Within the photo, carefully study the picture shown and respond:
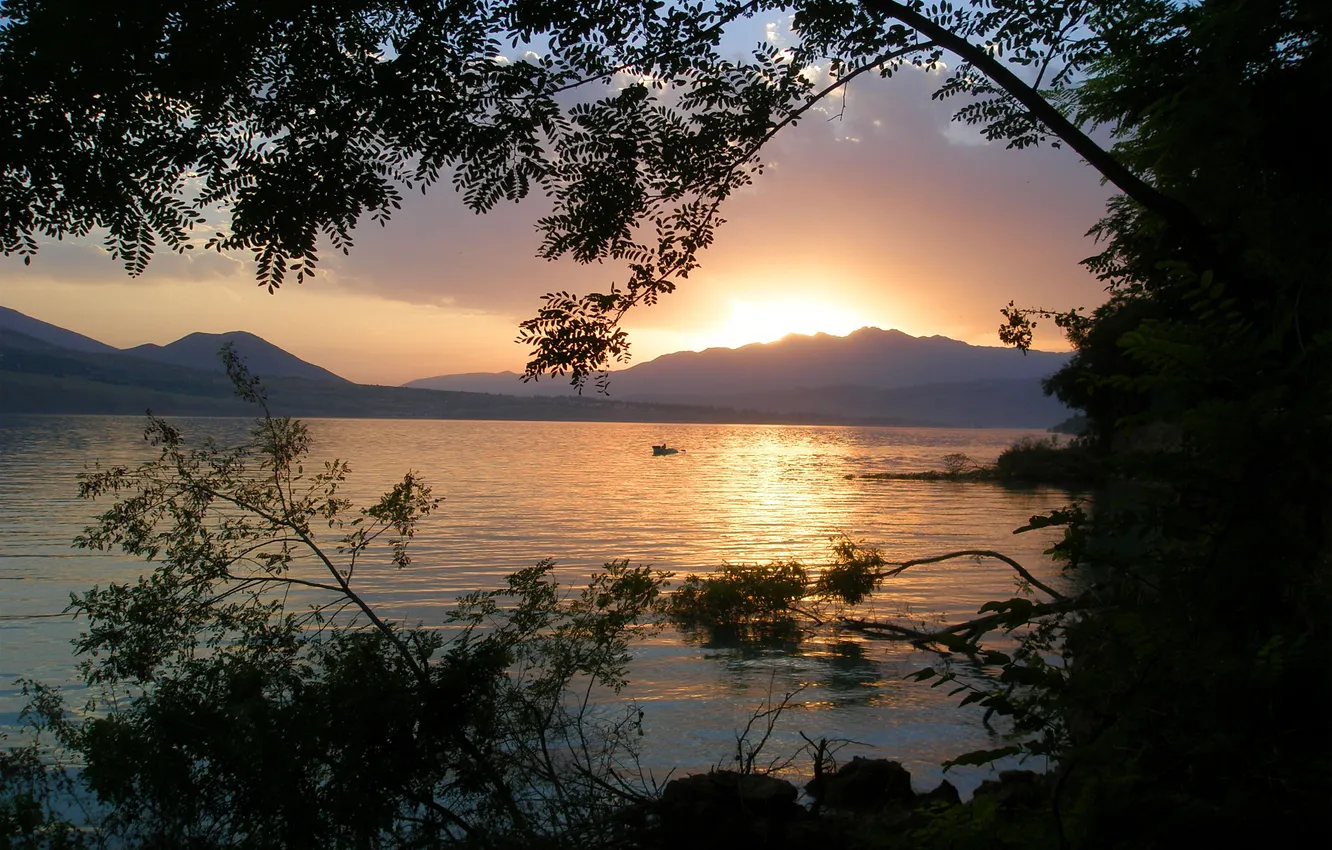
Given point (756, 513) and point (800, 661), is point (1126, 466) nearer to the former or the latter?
point (800, 661)

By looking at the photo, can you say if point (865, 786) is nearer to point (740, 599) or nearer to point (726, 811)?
point (726, 811)

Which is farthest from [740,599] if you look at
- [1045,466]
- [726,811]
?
[1045,466]

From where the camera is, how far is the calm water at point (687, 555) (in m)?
12.9

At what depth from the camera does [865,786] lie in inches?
351

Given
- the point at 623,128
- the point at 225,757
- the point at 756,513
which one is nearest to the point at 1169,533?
the point at 623,128

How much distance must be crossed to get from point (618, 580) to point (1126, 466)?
6.83 m

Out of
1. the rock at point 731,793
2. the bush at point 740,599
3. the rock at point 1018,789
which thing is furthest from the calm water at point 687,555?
the rock at point 731,793

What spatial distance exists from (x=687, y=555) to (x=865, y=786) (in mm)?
20839

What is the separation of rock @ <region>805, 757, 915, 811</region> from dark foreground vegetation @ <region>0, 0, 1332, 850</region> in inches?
3.1

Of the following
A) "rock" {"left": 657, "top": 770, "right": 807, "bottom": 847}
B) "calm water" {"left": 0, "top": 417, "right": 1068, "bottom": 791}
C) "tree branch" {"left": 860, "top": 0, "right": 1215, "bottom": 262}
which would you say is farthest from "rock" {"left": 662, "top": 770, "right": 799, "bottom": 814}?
"tree branch" {"left": 860, "top": 0, "right": 1215, "bottom": 262}

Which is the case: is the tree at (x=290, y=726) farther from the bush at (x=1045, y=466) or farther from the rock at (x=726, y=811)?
the bush at (x=1045, y=466)

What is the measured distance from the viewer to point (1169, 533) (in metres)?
3.40

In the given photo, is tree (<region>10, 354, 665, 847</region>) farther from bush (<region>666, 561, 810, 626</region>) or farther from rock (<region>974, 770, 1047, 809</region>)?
bush (<region>666, 561, 810, 626</region>)

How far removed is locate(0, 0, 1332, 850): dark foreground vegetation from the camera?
3398 millimetres
